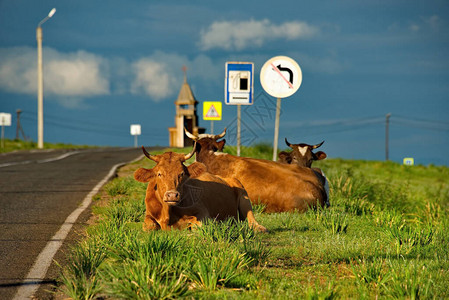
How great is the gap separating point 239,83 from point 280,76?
154 centimetres

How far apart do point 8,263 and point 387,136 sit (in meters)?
60.9

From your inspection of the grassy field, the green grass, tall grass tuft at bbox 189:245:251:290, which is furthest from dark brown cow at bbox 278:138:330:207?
the green grass

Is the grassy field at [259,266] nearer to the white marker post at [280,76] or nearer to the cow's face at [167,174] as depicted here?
the cow's face at [167,174]

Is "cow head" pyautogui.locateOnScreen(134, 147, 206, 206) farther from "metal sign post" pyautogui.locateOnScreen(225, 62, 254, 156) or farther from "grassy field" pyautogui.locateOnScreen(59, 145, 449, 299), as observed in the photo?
Result: "metal sign post" pyautogui.locateOnScreen(225, 62, 254, 156)

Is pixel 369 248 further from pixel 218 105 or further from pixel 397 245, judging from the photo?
pixel 218 105

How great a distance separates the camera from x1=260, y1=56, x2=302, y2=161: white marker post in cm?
1320

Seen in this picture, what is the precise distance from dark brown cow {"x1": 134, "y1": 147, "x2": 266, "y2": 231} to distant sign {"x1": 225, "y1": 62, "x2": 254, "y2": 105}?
22.7ft

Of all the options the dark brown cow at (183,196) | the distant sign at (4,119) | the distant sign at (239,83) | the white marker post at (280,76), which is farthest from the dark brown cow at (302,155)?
the distant sign at (4,119)

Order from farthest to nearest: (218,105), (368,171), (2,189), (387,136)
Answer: (387,136) → (368,171) → (218,105) → (2,189)

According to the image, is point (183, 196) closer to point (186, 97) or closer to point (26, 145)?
point (26, 145)

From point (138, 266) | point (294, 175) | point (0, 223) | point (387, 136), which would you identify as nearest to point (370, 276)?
point (138, 266)

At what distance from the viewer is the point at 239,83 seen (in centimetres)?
1434

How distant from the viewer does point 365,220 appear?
8.64 metres

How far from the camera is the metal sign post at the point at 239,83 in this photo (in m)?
14.3
